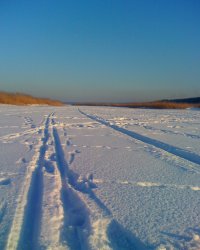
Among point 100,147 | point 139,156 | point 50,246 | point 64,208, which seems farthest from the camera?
point 100,147

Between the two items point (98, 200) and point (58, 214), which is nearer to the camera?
point (58, 214)

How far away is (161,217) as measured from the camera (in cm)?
279

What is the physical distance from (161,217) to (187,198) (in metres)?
0.65

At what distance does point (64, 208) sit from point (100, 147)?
3632 millimetres

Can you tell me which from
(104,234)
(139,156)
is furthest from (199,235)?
(139,156)

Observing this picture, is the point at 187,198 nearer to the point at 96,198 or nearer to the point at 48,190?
the point at 96,198

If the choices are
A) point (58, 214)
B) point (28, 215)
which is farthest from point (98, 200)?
point (28, 215)

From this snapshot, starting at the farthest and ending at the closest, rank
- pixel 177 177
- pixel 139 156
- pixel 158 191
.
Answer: pixel 139 156, pixel 177 177, pixel 158 191

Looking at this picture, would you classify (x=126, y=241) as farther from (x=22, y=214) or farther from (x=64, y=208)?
(x=22, y=214)

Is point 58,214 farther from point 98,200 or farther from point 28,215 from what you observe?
point 98,200

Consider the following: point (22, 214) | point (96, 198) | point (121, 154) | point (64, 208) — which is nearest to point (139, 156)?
point (121, 154)

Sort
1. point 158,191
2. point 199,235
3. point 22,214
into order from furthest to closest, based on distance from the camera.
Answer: point 158,191
point 22,214
point 199,235

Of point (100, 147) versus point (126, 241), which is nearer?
point (126, 241)

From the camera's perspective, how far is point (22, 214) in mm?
2768
